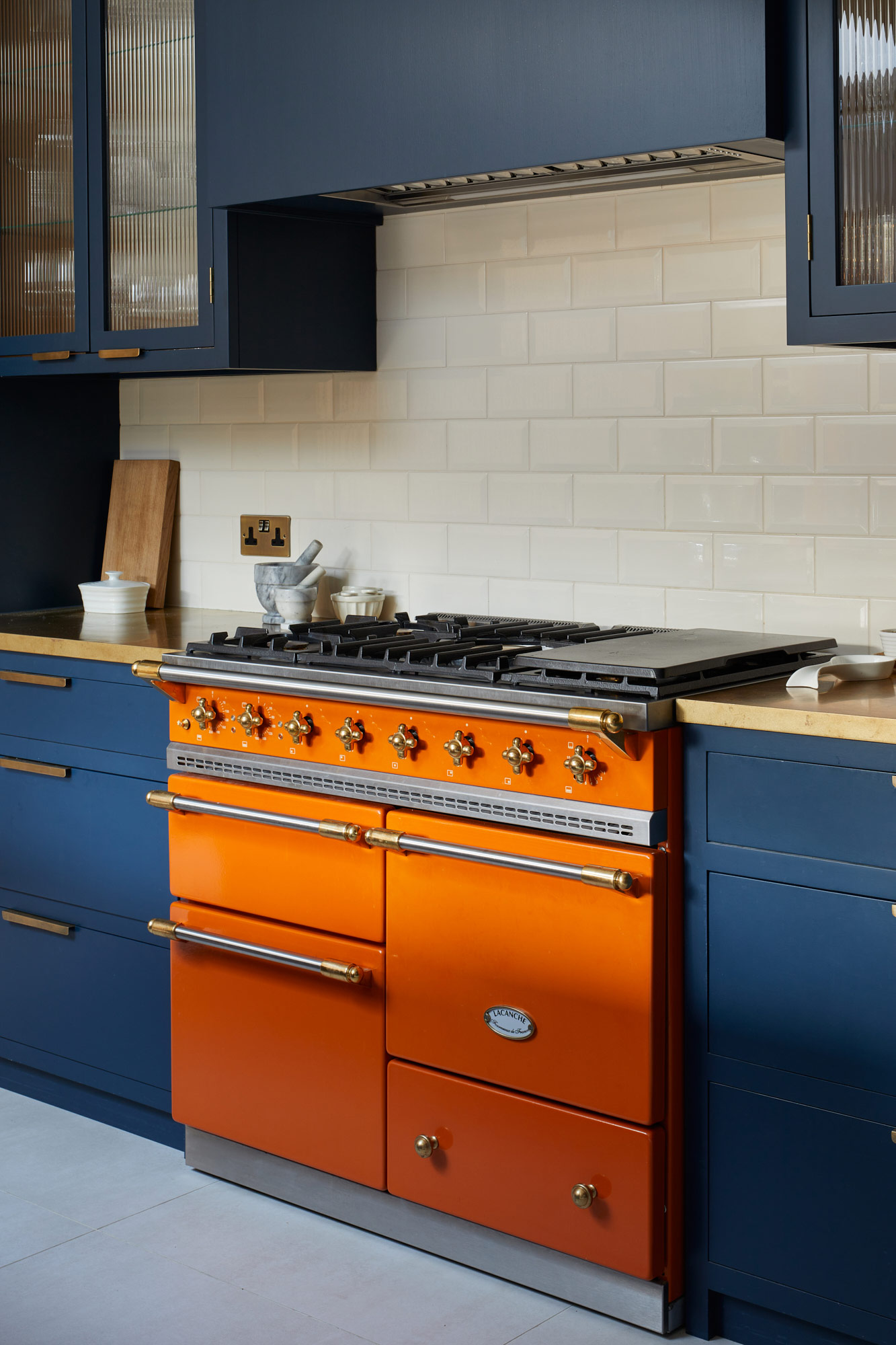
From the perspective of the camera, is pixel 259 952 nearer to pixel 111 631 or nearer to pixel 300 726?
pixel 300 726

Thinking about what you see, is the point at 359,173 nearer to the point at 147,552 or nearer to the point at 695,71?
the point at 695,71

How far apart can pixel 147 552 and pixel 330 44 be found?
1.37 meters

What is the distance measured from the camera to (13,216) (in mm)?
3432

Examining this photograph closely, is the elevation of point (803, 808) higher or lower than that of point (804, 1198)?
higher

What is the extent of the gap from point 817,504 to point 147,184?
1.60 meters

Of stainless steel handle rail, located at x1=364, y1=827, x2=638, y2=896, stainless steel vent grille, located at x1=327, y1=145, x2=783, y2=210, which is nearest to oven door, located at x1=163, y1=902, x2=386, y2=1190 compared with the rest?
stainless steel handle rail, located at x1=364, y1=827, x2=638, y2=896

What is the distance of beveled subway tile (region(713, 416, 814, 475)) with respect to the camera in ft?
8.63

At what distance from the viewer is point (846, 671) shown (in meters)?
2.26

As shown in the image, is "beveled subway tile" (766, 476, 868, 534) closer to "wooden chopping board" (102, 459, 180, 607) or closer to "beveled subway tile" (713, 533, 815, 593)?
"beveled subway tile" (713, 533, 815, 593)

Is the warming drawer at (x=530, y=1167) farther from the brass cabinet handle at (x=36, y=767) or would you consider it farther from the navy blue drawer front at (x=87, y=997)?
the brass cabinet handle at (x=36, y=767)

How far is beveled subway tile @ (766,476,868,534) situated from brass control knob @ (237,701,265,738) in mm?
998

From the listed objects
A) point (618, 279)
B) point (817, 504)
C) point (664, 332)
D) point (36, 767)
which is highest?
point (618, 279)

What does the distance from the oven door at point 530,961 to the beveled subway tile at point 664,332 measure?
1.05 metres

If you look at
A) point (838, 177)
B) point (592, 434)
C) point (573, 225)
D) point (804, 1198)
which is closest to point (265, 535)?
point (592, 434)
